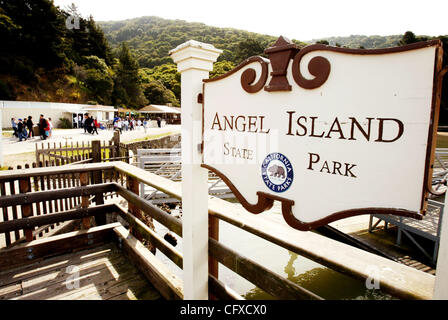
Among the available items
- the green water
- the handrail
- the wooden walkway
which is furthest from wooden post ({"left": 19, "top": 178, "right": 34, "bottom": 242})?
the green water

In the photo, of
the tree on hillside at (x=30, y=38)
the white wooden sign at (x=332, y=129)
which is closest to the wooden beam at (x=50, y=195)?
the white wooden sign at (x=332, y=129)

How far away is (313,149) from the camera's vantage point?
3.11 feet

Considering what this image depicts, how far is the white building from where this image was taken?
22.8m

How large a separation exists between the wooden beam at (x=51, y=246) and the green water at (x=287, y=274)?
3.97 meters

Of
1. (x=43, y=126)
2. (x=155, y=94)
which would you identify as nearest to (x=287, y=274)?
(x=43, y=126)

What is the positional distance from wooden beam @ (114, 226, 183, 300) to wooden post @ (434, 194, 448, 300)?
5.30ft

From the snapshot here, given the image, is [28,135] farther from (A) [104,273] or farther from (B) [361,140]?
(B) [361,140]

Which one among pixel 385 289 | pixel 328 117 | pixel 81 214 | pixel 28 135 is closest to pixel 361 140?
pixel 328 117

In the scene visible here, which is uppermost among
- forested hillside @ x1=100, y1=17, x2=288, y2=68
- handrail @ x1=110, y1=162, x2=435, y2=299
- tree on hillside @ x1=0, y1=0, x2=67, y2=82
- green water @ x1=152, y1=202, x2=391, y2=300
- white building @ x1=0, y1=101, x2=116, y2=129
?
forested hillside @ x1=100, y1=17, x2=288, y2=68

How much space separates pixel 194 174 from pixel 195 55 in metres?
0.65

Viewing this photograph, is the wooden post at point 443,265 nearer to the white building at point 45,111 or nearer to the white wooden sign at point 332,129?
the white wooden sign at point 332,129

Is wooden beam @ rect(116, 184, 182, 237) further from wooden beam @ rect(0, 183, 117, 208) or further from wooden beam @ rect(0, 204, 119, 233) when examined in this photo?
wooden beam @ rect(0, 204, 119, 233)

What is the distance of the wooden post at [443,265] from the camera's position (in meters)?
0.66
